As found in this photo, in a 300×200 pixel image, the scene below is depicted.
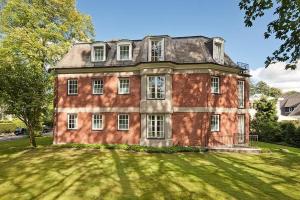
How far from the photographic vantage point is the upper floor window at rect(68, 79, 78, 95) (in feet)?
91.8

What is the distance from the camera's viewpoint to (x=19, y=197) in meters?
11.9

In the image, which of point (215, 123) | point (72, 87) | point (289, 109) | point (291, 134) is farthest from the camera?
point (289, 109)

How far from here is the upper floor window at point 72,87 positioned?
27984 millimetres

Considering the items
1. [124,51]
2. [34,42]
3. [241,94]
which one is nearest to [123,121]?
[124,51]

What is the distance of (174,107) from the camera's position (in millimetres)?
25594

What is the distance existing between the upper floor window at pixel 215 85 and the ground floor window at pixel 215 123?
7.70 feet

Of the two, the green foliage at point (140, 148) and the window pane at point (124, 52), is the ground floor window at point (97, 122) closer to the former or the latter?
the green foliage at point (140, 148)

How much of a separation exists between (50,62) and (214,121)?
2276cm

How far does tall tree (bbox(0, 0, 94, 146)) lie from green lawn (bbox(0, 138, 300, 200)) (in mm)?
5281

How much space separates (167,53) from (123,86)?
5.31 metres

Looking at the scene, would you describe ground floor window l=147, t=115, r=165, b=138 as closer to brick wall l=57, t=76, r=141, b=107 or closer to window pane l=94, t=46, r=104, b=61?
brick wall l=57, t=76, r=141, b=107

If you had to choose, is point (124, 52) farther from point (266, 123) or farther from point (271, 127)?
point (271, 127)

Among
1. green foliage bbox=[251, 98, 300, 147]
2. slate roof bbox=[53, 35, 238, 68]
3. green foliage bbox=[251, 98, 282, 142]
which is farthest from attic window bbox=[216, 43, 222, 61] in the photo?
green foliage bbox=[251, 98, 282, 142]

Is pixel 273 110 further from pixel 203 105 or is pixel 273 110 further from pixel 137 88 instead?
pixel 137 88
